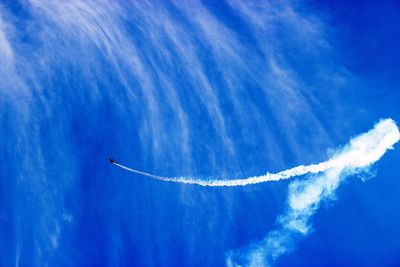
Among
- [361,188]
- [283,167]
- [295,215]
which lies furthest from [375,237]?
[283,167]

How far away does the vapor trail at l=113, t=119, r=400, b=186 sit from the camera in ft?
97.3

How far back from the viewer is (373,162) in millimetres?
30641

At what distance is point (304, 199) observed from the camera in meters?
31.0

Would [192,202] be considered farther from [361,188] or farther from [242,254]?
[361,188]

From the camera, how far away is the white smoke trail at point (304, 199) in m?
30.4

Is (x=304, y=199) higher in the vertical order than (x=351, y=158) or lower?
lower

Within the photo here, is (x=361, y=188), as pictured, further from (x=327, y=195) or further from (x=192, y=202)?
(x=192, y=202)

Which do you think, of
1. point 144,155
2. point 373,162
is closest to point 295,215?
point 373,162

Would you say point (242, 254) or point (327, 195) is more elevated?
point (327, 195)

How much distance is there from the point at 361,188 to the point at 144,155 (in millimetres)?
14544

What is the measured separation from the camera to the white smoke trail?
30.4 m

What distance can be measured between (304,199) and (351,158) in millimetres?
4102

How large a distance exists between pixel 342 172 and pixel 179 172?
1094cm

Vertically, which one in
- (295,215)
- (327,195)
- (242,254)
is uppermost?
(327,195)
